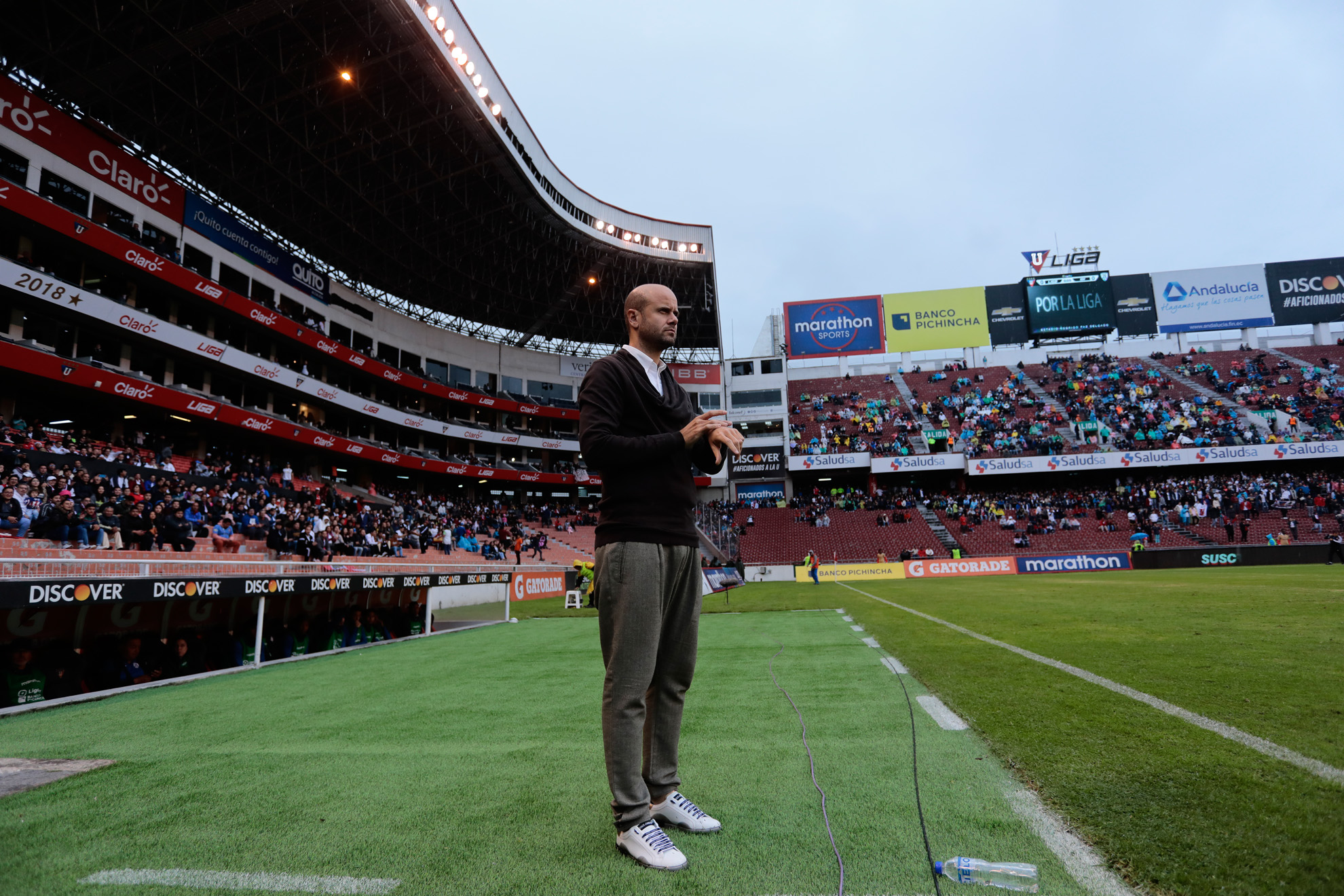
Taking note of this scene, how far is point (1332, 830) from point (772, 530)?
129ft

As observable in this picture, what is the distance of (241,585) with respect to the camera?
7234 mm

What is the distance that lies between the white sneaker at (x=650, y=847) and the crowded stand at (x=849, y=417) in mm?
43369

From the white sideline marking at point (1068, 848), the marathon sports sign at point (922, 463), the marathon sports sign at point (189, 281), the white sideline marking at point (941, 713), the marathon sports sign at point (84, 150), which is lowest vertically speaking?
Result: the white sideline marking at point (941, 713)

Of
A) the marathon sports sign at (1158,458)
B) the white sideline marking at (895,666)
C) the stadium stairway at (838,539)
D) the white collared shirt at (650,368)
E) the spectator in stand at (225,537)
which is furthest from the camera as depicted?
the marathon sports sign at (1158,458)

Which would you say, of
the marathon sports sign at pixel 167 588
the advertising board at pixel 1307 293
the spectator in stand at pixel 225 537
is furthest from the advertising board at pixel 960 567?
the advertising board at pixel 1307 293

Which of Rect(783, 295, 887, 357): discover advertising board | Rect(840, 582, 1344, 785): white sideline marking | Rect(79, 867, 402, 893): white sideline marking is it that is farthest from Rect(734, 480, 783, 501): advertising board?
A: Rect(79, 867, 402, 893): white sideline marking

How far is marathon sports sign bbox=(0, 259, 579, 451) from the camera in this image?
19.9 m

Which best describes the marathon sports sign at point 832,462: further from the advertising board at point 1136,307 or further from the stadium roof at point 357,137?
the advertising board at point 1136,307

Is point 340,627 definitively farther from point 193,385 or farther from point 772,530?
point 772,530

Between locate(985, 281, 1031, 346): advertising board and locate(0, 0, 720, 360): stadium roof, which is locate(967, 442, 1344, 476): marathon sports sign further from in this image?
locate(0, 0, 720, 360): stadium roof

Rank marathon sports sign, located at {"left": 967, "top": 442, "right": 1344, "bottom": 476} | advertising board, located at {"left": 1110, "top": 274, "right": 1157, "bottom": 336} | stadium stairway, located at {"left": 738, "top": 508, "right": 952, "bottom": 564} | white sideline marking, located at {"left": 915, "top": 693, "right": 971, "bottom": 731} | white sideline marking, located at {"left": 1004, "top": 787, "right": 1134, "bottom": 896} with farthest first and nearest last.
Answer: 1. advertising board, located at {"left": 1110, "top": 274, "right": 1157, "bottom": 336}
2. marathon sports sign, located at {"left": 967, "top": 442, "right": 1344, "bottom": 476}
3. stadium stairway, located at {"left": 738, "top": 508, "right": 952, "bottom": 564}
4. white sideline marking, located at {"left": 915, "top": 693, "right": 971, "bottom": 731}
5. white sideline marking, located at {"left": 1004, "top": 787, "right": 1134, "bottom": 896}

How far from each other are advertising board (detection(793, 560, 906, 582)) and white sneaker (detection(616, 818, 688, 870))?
2782 cm

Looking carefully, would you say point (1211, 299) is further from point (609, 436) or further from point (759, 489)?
point (609, 436)

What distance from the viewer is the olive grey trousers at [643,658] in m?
2.46
